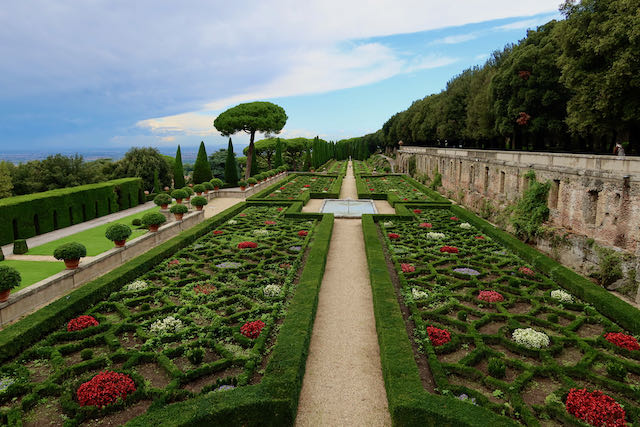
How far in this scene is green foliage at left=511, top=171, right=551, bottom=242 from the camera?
50.1 ft

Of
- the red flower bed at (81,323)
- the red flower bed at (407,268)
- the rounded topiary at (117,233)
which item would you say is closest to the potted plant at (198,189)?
the rounded topiary at (117,233)

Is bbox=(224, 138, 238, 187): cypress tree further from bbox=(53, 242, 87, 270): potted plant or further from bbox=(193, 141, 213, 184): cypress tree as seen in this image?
bbox=(53, 242, 87, 270): potted plant

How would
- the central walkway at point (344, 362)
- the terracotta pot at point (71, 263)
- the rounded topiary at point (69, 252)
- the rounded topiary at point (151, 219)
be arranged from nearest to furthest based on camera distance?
the central walkway at point (344, 362), the rounded topiary at point (69, 252), the terracotta pot at point (71, 263), the rounded topiary at point (151, 219)

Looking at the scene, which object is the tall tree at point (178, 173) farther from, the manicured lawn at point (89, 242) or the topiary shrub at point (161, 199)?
the topiary shrub at point (161, 199)

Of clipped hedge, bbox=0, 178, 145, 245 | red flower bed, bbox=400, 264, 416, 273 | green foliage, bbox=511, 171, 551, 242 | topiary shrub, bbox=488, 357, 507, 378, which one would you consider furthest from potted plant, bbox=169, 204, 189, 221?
topiary shrub, bbox=488, 357, 507, 378

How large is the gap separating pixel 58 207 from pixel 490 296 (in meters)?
23.4

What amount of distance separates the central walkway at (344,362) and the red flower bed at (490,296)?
2.87m

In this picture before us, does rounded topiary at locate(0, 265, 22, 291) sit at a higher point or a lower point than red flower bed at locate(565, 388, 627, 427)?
higher

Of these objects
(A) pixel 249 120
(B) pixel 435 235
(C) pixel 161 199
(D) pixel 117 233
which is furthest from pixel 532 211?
(A) pixel 249 120

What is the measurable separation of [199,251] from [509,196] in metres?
15.3

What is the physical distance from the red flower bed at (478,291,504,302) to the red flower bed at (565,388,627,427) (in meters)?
3.77

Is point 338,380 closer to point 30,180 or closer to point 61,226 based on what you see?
point 61,226

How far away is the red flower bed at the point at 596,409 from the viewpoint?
5484 millimetres

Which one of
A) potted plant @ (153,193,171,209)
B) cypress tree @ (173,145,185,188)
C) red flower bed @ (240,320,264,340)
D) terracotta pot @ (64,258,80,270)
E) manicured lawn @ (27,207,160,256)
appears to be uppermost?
cypress tree @ (173,145,185,188)
